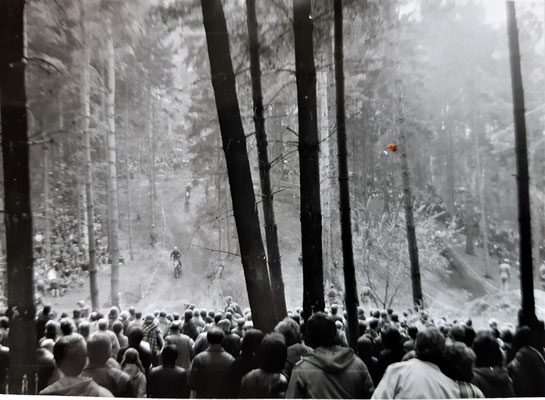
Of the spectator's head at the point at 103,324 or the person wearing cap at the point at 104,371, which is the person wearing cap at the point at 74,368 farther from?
the spectator's head at the point at 103,324

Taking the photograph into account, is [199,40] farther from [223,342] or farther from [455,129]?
[223,342]

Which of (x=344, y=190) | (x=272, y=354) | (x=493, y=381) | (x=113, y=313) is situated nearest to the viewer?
(x=272, y=354)

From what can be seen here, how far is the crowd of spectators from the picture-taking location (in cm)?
341

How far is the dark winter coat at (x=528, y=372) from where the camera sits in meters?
3.85

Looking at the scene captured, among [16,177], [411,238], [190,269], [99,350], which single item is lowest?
[99,350]

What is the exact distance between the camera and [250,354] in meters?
3.96

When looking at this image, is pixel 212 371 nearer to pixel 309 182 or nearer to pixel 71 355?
pixel 71 355

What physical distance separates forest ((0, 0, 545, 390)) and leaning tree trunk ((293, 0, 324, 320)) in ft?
0.05

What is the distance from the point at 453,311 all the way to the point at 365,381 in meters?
1.16

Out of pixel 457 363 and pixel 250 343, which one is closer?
pixel 457 363

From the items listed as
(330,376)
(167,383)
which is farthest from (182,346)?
(330,376)

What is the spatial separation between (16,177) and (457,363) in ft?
14.0

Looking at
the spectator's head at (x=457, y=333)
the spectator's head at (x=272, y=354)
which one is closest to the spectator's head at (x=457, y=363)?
the spectator's head at (x=457, y=333)

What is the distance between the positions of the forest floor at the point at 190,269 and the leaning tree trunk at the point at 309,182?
0.30 feet
